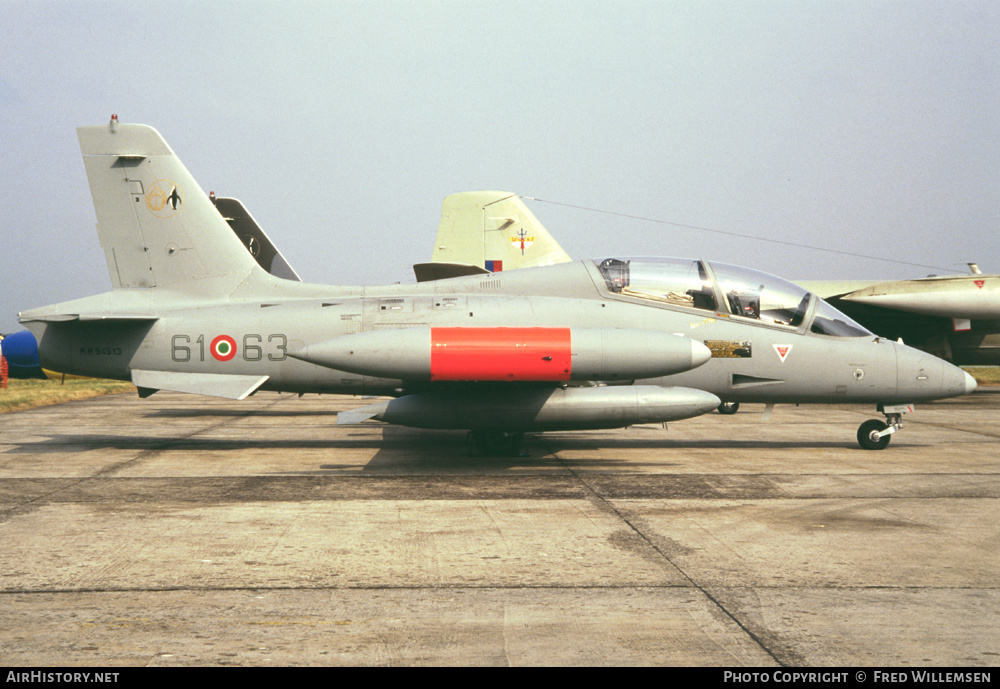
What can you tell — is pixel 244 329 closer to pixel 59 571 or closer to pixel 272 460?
pixel 272 460

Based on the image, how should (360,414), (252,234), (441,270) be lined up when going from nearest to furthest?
1. (360,414)
2. (441,270)
3. (252,234)

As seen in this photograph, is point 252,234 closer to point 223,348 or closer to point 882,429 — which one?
point 223,348

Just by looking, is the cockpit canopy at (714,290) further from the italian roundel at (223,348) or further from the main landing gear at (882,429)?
the italian roundel at (223,348)

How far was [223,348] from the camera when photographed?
10.7m

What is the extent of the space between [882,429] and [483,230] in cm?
1239

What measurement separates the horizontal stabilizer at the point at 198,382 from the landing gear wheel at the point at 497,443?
9.97 ft

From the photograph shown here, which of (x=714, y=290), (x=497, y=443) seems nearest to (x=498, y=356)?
(x=497, y=443)

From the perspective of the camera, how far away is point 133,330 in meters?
10.9

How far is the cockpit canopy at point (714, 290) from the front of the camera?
35.1 feet

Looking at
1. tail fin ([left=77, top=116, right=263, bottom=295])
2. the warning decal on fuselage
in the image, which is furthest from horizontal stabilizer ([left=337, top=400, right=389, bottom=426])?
the warning decal on fuselage

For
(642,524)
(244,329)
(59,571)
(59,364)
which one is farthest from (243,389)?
(642,524)

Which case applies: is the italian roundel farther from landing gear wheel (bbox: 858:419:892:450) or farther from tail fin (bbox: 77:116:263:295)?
landing gear wheel (bbox: 858:419:892:450)

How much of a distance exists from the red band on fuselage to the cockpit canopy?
217cm

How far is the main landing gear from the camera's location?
11.2 meters
